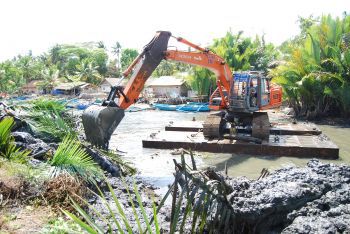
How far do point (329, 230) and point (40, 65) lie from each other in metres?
73.5

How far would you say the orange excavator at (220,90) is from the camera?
32.8 feet

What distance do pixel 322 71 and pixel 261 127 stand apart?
12.8m

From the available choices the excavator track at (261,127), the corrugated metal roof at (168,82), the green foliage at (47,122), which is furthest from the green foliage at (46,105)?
the corrugated metal roof at (168,82)

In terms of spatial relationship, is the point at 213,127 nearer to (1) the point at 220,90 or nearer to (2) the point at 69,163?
(1) the point at 220,90

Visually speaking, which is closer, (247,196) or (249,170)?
(247,196)

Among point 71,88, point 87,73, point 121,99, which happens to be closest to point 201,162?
point 121,99

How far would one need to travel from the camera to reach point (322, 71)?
22172 millimetres

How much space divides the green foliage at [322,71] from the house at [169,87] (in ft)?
72.2

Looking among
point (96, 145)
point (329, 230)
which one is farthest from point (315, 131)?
point (329, 230)

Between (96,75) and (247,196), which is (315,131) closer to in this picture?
(247,196)

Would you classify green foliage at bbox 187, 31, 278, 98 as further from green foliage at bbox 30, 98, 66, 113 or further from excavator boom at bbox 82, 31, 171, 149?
green foliage at bbox 30, 98, 66, 113

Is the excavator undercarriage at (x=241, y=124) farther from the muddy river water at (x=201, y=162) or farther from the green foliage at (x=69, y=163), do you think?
the green foliage at (x=69, y=163)

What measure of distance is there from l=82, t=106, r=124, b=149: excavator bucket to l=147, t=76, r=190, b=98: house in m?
36.4

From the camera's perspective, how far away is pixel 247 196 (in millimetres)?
4777
